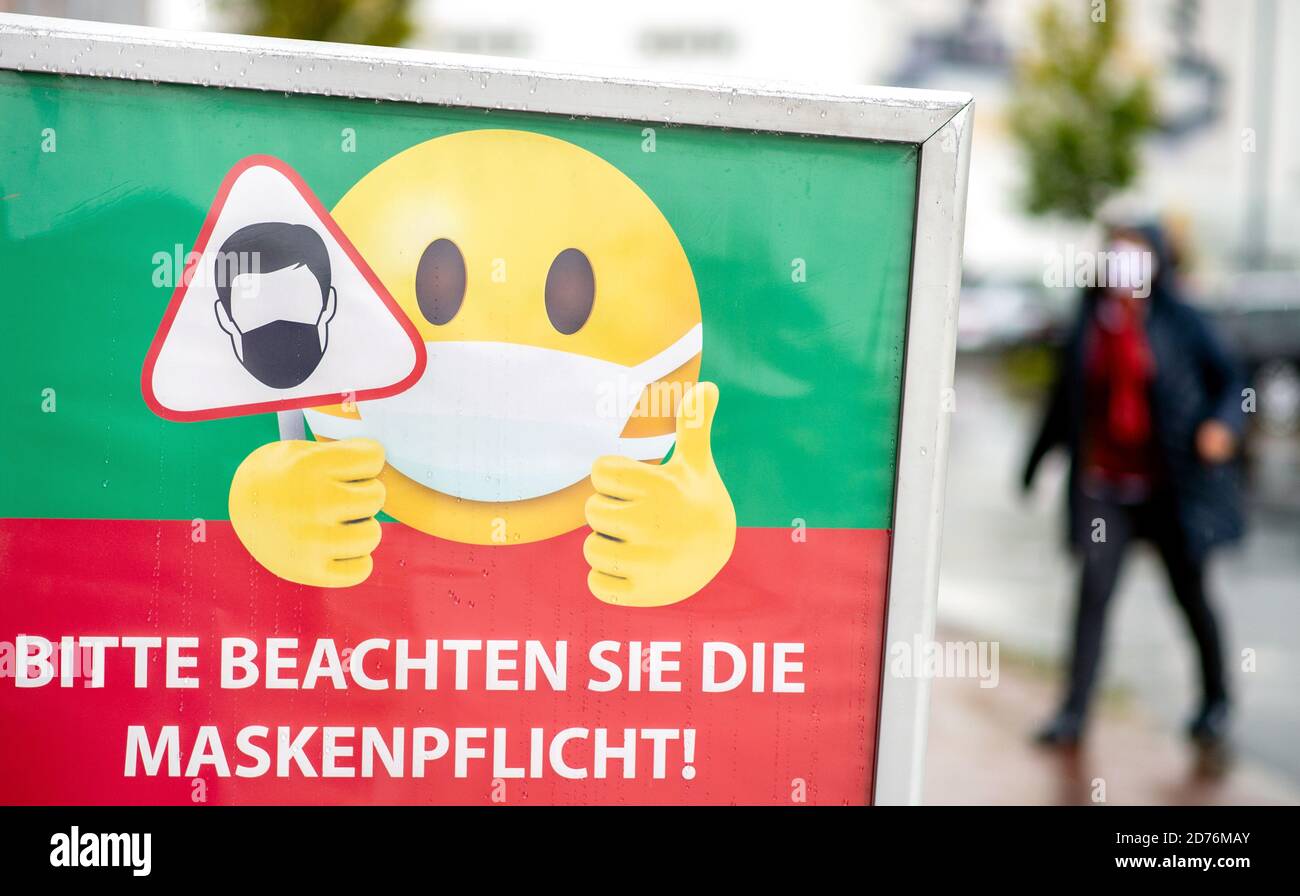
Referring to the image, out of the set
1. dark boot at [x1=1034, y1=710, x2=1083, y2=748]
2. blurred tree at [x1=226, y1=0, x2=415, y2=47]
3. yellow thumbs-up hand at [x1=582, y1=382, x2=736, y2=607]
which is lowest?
dark boot at [x1=1034, y1=710, x2=1083, y2=748]

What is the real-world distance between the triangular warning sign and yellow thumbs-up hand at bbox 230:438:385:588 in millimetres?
108

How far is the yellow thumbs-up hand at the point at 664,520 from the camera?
2.63m

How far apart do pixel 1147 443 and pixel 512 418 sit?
11.2 feet

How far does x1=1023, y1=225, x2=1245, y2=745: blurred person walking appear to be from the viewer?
16.6ft

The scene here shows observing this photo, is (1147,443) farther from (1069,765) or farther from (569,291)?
(569,291)

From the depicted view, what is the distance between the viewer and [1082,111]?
19703 millimetres

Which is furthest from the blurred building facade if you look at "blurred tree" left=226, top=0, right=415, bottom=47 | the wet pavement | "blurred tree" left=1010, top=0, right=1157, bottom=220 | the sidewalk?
the sidewalk

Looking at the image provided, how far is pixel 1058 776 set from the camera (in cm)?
507

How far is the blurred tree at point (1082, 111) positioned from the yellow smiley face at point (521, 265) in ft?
59.5

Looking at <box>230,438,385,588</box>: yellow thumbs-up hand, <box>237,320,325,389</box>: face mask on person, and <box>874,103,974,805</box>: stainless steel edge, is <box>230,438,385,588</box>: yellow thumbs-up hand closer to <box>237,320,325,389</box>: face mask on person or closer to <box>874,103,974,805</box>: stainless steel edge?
<box>237,320,325,389</box>: face mask on person

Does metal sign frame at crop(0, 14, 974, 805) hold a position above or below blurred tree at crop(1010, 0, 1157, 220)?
below

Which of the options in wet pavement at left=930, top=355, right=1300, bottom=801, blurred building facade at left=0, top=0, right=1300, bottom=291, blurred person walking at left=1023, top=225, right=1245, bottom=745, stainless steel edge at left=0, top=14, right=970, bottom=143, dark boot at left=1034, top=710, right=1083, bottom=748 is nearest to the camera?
stainless steel edge at left=0, top=14, right=970, bottom=143
